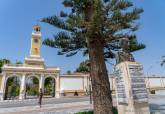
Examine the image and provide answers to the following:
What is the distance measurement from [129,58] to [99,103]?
1.85 m

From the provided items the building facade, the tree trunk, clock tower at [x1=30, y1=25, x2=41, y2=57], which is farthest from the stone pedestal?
clock tower at [x1=30, y1=25, x2=41, y2=57]

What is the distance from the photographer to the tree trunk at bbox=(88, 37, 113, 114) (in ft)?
18.7

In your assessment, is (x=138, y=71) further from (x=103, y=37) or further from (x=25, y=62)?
(x=25, y=62)

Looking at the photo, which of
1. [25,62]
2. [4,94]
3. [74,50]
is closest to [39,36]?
[25,62]

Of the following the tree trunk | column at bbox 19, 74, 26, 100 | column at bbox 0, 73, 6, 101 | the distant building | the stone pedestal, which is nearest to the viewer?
the stone pedestal

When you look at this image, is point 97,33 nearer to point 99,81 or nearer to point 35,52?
point 99,81

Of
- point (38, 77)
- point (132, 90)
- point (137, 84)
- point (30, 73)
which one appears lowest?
point (132, 90)

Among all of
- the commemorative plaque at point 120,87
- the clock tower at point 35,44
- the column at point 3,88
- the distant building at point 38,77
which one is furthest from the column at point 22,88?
the commemorative plaque at point 120,87

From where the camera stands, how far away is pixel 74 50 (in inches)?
333

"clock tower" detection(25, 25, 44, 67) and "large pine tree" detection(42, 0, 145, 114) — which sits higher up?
"clock tower" detection(25, 25, 44, 67)

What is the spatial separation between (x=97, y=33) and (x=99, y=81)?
1759mm

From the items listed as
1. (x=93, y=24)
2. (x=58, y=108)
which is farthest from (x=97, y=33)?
(x=58, y=108)

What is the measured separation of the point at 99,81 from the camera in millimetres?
5895

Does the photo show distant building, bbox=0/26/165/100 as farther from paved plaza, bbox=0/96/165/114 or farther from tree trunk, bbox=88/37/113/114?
tree trunk, bbox=88/37/113/114
